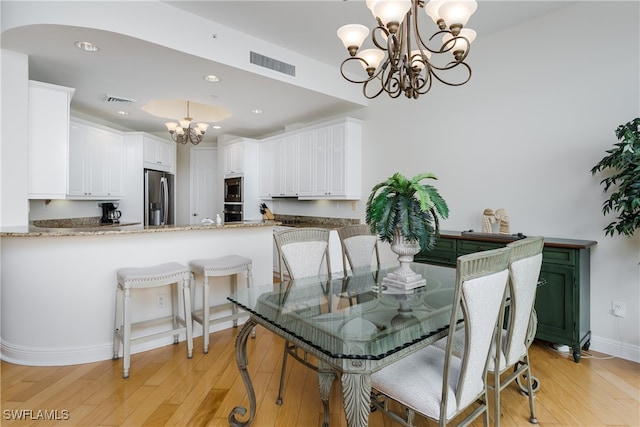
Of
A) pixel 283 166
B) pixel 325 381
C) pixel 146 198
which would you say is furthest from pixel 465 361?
pixel 146 198

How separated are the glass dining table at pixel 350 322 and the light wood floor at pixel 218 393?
1.06 feet

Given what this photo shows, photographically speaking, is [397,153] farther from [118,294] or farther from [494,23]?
[118,294]

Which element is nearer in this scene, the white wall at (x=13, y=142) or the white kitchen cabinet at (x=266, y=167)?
the white wall at (x=13, y=142)

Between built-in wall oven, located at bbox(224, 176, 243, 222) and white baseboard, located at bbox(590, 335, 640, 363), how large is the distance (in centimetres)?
535

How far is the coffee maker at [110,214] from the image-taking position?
5.46m

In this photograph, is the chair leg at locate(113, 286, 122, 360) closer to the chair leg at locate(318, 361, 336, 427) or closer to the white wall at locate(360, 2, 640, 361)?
the chair leg at locate(318, 361, 336, 427)

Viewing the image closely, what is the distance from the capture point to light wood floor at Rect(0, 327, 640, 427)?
6.35ft

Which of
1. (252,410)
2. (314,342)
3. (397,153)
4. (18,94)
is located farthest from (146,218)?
(314,342)

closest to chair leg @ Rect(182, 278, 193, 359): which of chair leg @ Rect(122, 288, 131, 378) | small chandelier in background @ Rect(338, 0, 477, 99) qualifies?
chair leg @ Rect(122, 288, 131, 378)

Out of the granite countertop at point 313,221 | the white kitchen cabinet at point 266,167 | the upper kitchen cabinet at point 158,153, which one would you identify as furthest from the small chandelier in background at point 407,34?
the upper kitchen cabinet at point 158,153

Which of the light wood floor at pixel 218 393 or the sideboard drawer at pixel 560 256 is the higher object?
the sideboard drawer at pixel 560 256

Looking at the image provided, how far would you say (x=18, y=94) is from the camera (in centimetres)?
290

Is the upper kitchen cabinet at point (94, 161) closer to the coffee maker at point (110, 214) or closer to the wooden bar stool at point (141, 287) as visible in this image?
the coffee maker at point (110, 214)

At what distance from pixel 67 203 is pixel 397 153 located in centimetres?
496
